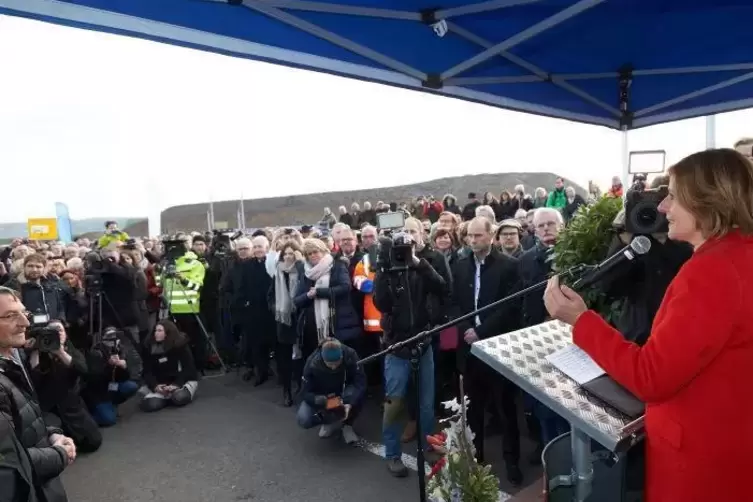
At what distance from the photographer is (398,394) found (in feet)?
13.3

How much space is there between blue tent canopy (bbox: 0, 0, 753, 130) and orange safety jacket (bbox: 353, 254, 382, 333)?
2.48 metres

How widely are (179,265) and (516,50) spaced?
225 inches

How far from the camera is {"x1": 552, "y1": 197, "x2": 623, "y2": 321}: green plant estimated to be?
7.20 feet

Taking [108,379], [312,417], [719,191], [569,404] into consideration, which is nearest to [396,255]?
[312,417]

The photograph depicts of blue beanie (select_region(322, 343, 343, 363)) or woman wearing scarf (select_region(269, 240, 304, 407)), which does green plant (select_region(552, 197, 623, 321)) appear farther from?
woman wearing scarf (select_region(269, 240, 304, 407))

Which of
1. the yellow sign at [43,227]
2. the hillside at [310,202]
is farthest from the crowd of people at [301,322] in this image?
the hillside at [310,202]

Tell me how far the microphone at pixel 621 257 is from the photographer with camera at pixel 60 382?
448cm

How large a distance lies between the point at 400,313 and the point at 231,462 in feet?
6.59

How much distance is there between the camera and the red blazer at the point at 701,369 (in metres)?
1.18

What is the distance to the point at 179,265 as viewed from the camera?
728 cm

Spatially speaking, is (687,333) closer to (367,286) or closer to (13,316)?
(13,316)

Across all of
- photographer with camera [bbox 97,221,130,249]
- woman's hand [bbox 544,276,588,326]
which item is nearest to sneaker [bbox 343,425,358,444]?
woman's hand [bbox 544,276,588,326]

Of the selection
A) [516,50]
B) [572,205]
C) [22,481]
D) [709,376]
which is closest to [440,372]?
[516,50]

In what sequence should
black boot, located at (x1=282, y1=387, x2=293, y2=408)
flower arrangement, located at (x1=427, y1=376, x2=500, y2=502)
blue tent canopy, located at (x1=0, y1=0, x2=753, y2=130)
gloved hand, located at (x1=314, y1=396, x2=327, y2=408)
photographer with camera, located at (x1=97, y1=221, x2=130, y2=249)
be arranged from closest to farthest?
blue tent canopy, located at (x1=0, y1=0, x2=753, y2=130), flower arrangement, located at (x1=427, y1=376, x2=500, y2=502), gloved hand, located at (x1=314, y1=396, x2=327, y2=408), black boot, located at (x1=282, y1=387, x2=293, y2=408), photographer with camera, located at (x1=97, y1=221, x2=130, y2=249)
